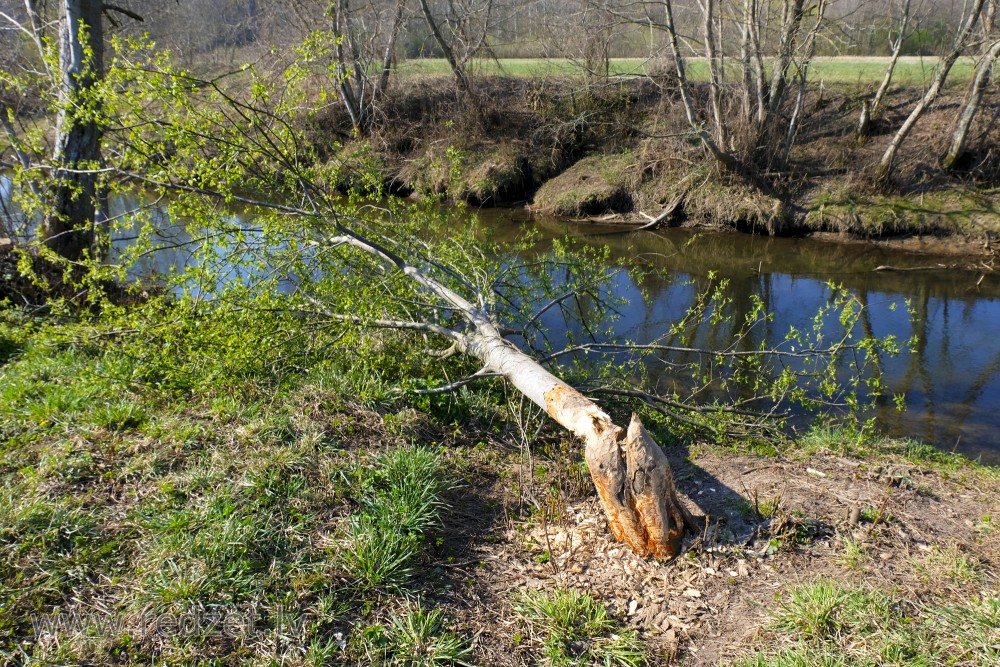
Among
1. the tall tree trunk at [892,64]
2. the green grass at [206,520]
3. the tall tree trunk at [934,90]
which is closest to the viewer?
the green grass at [206,520]

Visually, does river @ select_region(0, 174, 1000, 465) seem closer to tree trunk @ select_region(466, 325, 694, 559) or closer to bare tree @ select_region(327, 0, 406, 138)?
tree trunk @ select_region(466, 325, 694, 559)

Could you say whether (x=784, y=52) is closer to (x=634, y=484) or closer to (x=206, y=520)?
(x=634, y=484)

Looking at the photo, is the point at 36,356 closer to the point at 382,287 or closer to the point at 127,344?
the point at 127,344

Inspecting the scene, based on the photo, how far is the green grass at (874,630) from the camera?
3.15m

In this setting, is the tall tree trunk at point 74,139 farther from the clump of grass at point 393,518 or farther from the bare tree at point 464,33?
the bare tree at point 464,33

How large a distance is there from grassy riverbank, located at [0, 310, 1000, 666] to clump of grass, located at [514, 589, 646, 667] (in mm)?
12

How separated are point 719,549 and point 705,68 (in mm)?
22225

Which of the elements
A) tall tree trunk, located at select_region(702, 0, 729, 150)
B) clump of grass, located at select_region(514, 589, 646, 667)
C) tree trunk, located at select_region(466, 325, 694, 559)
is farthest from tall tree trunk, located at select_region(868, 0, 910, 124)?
clump of grass, located at select_region(514, 589, 646, 667)

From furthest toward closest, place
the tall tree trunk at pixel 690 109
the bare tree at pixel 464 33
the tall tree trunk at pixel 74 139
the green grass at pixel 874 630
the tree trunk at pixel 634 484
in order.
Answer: the bare tree at pixel 464 33
the tall tree trunk at pixel 690 109
the tall tree trunk at pixel 74 139
the tree trunk at pixel 634 484
the green grass at pixel 874 630

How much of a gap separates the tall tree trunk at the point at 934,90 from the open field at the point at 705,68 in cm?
501

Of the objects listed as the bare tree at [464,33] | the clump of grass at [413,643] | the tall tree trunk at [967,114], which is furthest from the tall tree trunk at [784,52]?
the clump of grass at [413,643]

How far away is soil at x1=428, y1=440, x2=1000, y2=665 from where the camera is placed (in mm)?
3586

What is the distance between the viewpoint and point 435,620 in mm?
3543

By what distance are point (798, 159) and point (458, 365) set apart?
48.4ft
